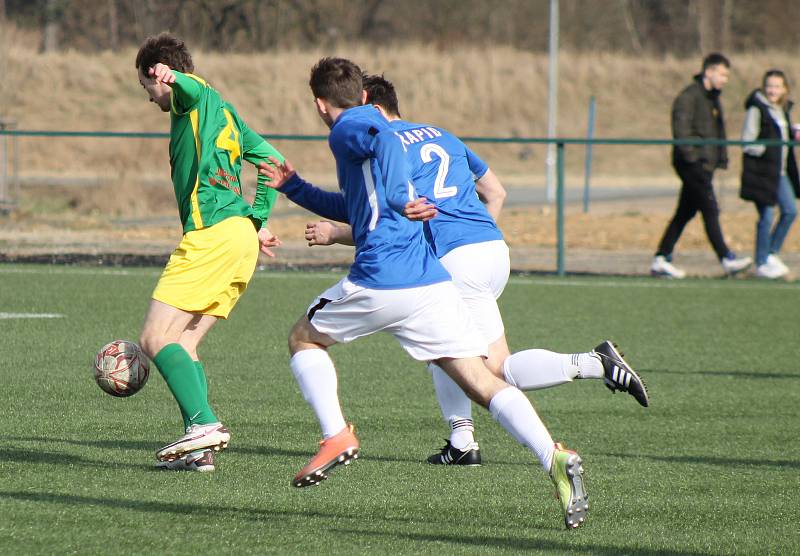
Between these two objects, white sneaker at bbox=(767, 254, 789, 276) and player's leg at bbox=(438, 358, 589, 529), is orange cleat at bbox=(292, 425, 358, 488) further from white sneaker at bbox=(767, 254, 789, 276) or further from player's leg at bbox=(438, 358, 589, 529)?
white sneaker at bbox=(767, 254, 789, 276)

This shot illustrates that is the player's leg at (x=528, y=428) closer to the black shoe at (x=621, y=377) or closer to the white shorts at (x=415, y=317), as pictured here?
the white shorts at (x=415, y=317)

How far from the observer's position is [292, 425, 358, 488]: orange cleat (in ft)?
16.1

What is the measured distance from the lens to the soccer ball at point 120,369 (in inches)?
241

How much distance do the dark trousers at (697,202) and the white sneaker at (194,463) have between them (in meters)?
8.97

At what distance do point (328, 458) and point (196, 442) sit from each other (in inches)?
40.0

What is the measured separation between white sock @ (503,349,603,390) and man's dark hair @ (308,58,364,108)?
1526 mm

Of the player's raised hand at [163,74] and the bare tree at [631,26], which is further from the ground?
the player's raised hand at [163,74]

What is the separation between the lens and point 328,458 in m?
4.93

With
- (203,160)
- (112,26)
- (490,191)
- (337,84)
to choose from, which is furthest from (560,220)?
(112,26)

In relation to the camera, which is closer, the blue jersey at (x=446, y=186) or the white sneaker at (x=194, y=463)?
the white sneaker at (x=194, y=463)

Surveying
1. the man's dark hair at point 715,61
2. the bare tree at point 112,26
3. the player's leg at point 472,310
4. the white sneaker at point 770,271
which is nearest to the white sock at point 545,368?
the player's leg at point 472,310

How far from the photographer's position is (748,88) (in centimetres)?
4356

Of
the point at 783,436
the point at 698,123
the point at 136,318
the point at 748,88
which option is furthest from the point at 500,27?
the point at 783,436

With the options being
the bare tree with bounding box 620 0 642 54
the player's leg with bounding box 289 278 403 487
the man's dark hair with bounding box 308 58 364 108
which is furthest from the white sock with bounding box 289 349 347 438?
the bare tree with bounding box 620 0 642 54
